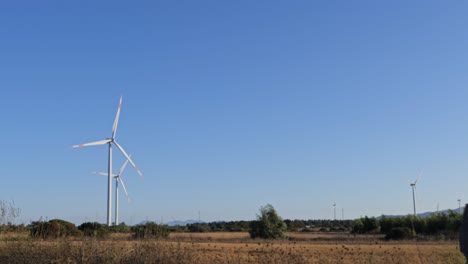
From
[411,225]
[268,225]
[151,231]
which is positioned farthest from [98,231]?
[411,225]

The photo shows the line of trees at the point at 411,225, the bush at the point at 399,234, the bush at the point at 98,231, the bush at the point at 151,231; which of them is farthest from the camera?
the line of trees at the point at 411,225

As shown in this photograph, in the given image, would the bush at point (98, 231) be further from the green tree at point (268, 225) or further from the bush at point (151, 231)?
the green tree at point (268, 225)

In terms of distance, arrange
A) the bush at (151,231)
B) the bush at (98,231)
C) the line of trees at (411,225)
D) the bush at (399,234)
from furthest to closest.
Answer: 1. the line of trees at (411,225)
2. the bush at (399,234)
3. the bush at (98,231)
4. the bush at (151,231)

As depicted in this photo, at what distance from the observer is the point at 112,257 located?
17.2 metres

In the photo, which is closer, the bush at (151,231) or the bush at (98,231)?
the bush at (151,231)

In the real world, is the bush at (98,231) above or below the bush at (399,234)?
above

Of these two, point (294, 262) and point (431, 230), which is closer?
point (294, 262)

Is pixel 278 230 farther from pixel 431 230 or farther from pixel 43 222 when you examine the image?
pixel 43 222

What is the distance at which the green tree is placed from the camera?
75.5 meters

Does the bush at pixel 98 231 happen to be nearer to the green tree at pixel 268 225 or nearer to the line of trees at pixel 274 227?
the line of trees at pixel 274 227

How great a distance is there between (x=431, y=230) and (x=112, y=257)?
79.9m

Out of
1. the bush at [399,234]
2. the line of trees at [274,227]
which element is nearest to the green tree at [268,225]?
the line of trees at [274,227]

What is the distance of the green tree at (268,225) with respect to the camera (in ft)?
248

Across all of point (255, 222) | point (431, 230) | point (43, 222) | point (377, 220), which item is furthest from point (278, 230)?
point (43, 222)
